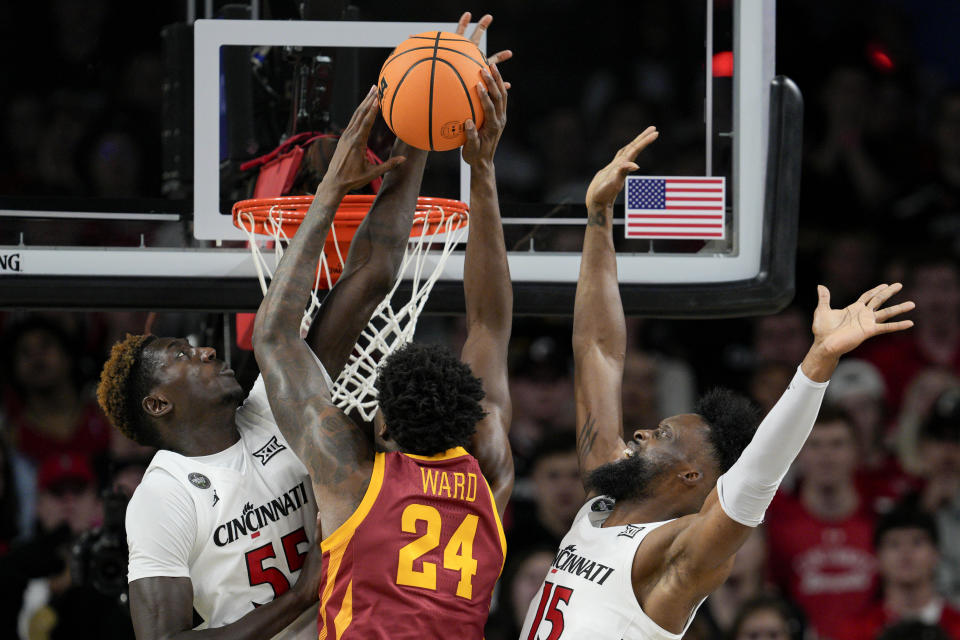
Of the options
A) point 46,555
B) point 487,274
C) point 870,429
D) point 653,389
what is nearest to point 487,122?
point 487,274

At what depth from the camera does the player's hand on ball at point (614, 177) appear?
3.93m

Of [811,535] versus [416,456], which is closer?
[416,456]

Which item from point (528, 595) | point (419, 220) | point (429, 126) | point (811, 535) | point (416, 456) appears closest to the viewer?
point (416, 456)

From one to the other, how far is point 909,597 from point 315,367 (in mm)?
3685

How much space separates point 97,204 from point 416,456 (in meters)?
1.69

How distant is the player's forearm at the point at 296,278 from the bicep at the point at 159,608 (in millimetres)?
662

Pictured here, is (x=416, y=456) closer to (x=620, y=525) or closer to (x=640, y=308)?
(x=620, y=525)

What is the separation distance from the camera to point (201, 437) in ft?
11.4

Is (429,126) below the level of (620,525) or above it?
above

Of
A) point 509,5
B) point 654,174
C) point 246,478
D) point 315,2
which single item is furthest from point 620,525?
point 509,5

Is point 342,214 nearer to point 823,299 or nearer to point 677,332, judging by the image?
point 823,299

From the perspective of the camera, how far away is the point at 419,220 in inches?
152

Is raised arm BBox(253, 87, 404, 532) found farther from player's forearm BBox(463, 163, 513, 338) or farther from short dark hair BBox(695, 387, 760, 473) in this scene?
short dark hair BBox(695, 387, 760, 473)

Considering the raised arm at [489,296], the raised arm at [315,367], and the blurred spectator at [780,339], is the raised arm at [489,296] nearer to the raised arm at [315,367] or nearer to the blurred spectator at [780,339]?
the raised arm at [315,367]
